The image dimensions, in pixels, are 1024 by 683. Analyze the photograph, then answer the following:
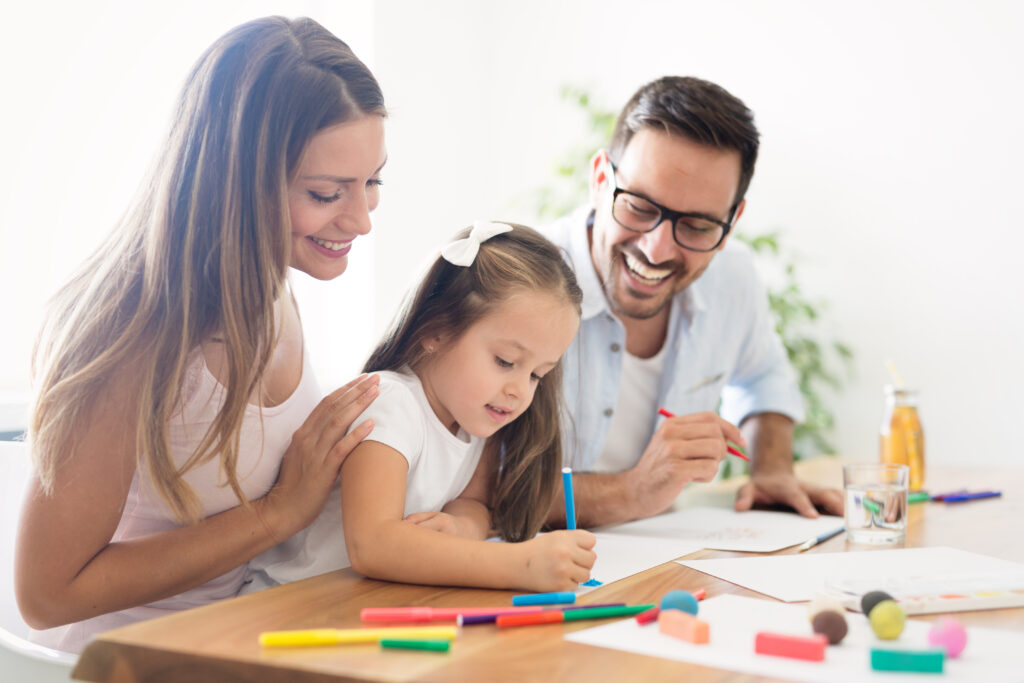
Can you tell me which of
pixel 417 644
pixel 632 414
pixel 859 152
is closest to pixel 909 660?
pixel 417 644

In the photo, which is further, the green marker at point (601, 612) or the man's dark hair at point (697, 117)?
the man's dark hair at point (697, 117)

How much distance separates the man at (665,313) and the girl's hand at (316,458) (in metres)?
0.43

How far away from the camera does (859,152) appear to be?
3.11 metres

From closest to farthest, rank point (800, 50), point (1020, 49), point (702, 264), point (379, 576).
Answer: point (379, 576) → point (702, 264) → point (1020, 49) → point (800, 50)

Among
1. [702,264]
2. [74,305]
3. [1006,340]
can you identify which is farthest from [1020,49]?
[74,305]

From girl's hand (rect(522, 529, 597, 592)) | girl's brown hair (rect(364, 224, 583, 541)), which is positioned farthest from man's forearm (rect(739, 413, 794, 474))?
girl's hand (rect(522, 529, 597, 592))

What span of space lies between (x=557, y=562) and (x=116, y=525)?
20.4 inches

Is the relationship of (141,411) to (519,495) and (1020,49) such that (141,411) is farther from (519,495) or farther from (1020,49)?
(1020,49)

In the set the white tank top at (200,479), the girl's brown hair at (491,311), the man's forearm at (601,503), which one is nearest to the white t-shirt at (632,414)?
the man's forearm at (601,503)

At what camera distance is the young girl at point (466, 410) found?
1.05 metres

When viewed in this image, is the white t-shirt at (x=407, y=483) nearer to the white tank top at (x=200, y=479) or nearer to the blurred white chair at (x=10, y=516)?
the white tank top at (x=200, y=479)

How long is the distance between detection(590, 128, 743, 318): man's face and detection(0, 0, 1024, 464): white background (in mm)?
1580

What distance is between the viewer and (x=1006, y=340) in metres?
2.90

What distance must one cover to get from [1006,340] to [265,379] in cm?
252
